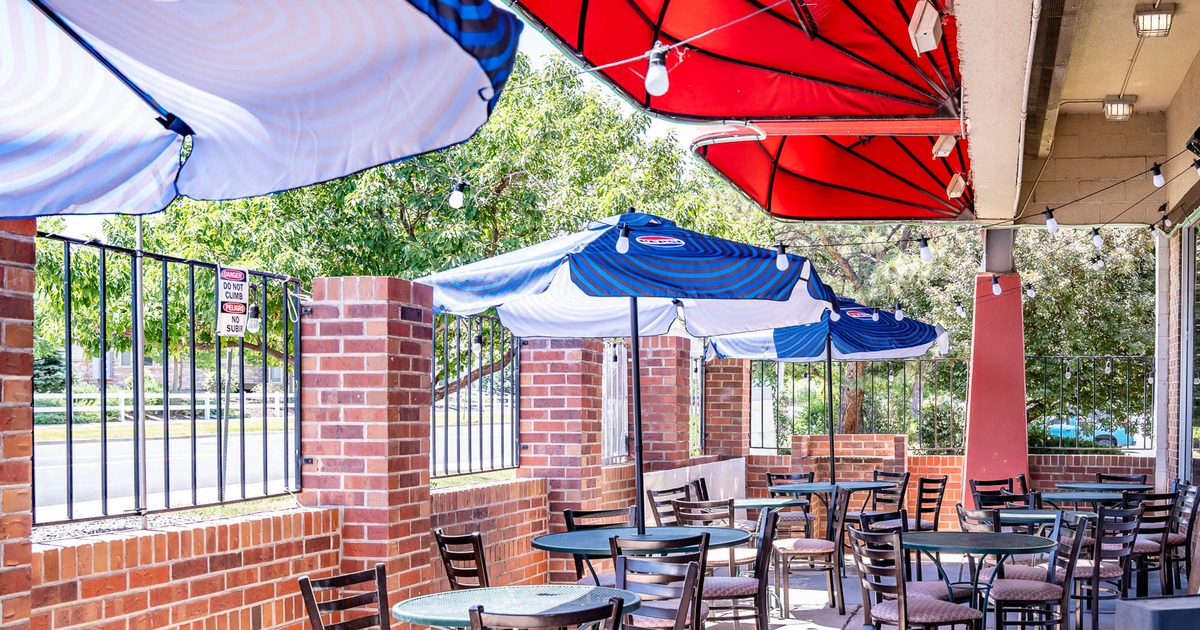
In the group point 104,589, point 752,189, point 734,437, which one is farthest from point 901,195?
point 104,589

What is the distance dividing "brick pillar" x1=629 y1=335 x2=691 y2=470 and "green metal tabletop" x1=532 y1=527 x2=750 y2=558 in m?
3.90

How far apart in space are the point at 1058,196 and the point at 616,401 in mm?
5493

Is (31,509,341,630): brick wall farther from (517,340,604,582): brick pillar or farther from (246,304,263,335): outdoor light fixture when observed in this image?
(517,340,604,582): brick pillar

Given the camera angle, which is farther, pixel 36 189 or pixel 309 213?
pixel 309 213

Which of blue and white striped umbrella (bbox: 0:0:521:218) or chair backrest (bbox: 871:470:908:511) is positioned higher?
blue and white striped umbrella (bbox: 0:0:521:218)

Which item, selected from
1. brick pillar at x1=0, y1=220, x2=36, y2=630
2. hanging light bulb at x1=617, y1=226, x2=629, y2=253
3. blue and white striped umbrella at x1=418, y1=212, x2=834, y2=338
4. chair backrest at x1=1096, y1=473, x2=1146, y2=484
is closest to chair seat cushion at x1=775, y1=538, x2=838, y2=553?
blue and white striped umbrella at x1=418, y1=212, x2=834, y2=338

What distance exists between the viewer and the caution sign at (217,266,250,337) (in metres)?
4.59

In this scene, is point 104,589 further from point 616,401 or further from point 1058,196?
point 1058,196

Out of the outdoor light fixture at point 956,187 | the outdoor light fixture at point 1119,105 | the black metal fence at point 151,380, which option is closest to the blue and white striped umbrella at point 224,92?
the black metal fence at point 151,380

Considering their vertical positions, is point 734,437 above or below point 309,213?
below

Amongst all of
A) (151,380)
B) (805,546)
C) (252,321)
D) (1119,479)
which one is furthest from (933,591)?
(151,380)

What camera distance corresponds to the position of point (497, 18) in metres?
1.86

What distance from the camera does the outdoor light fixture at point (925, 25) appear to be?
19.5 feet

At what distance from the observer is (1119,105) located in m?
10.8
